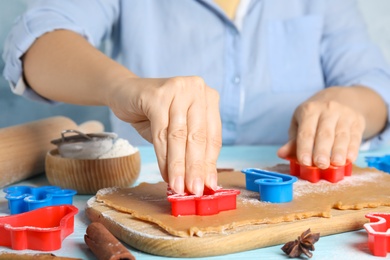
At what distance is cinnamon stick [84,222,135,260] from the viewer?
66cm

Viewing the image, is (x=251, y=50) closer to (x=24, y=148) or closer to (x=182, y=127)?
(x=24, y=148)

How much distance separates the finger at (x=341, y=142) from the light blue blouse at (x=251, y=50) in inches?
19.1

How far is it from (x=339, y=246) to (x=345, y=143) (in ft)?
1.22

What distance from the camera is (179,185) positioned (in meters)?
0.81

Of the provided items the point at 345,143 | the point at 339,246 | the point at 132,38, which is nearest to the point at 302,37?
the point at 132,38

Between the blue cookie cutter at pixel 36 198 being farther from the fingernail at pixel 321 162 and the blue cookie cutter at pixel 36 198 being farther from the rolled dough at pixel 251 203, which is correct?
the fingernail at pixel 321 162

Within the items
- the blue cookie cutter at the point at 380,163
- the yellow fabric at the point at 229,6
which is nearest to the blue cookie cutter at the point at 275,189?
the blue cookie cutter at the point at 380,163

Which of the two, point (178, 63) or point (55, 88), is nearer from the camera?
point (55, 88)

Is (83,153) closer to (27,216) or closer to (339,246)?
(27,216)

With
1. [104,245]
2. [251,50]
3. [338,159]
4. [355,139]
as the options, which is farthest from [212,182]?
[251,50]

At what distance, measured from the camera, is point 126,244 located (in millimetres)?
761

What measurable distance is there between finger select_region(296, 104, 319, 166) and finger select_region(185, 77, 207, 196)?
0.82ft

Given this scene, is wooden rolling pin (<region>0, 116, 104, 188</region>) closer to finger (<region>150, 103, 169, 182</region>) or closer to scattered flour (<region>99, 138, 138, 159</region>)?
scattered flour (<region>99, 138, 138, 159</region>)

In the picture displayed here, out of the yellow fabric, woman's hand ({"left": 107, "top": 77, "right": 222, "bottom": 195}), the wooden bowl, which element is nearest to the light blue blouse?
the yellow fabric
